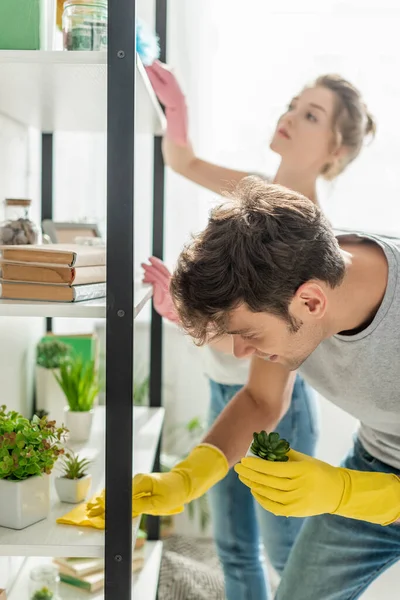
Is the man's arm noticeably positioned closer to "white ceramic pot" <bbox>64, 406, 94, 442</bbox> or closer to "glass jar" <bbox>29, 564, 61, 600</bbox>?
"white ceramic pot" <bbox>64, 406, 94, 442</bbox>

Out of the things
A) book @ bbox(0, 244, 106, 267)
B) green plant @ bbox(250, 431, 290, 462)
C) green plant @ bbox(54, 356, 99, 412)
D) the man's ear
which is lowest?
green plant @ bbox(54, 356, 99, 412)

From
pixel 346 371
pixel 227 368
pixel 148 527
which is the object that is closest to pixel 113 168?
pixel 346 371

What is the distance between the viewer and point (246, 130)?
243 centimetres

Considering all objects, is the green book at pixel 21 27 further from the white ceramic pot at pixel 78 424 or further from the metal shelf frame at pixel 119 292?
the white ceramic pot at pixel 78 424

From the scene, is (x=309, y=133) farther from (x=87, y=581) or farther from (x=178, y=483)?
(x=87, y=581)

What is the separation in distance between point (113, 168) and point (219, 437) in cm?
63

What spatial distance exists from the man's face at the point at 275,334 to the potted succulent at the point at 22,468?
0.35m

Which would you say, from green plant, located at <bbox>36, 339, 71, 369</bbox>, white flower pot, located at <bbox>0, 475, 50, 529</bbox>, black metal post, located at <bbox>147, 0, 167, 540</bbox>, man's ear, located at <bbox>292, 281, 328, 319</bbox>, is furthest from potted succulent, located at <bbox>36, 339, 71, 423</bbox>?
man's ear, located at <bbox>292, 281, 328, 319</bbox>

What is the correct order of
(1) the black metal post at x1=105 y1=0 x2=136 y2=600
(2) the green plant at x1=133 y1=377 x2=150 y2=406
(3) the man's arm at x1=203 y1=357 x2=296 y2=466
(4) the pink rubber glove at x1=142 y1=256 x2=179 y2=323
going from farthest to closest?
(2) the green plant at x1=133 y1=377 x2=150 y2=406 < (4) the pink rubber glove at x1=142 y1=256 x2=179 y2=323 < (3) the man's arm at x1=203 y1=357 x2=296 y2=466 < (1) the black metal post at x1=105 y1=0 x2=136 y2=600

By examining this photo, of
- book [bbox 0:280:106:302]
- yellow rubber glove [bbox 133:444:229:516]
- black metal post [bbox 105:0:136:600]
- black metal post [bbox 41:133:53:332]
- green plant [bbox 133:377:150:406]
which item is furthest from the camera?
green plant [bbox 133:377:150:406]

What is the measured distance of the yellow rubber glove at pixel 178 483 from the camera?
1.31 m

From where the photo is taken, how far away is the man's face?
1.14m

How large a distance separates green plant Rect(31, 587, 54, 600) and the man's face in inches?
29.9

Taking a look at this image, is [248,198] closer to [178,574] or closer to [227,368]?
[227,368]
